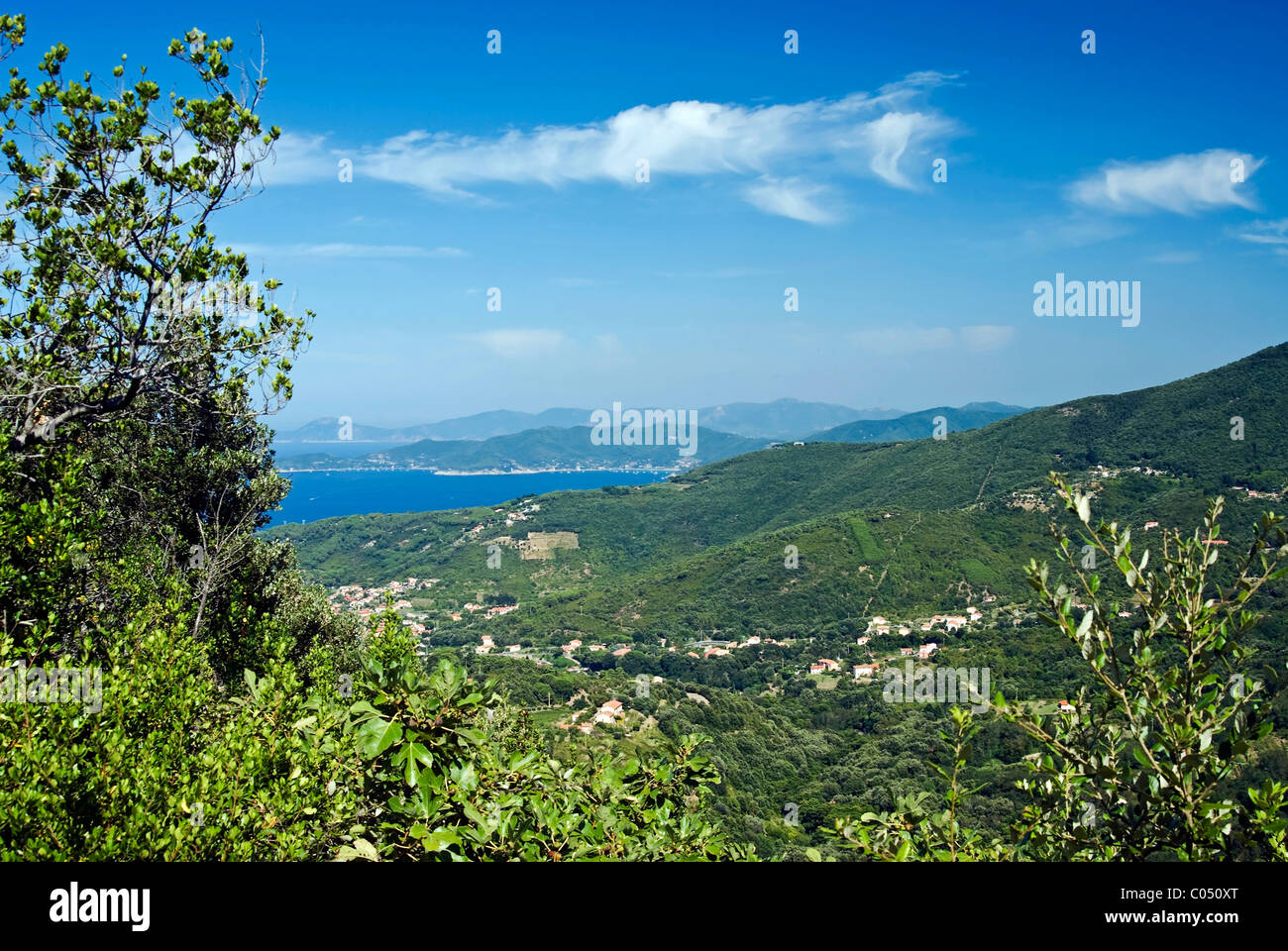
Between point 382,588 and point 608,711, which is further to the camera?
point 382,588

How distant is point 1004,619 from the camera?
56125 millimetres

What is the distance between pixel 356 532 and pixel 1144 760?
385ft

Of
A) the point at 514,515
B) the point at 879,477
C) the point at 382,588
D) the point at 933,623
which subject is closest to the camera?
the point at 933,623

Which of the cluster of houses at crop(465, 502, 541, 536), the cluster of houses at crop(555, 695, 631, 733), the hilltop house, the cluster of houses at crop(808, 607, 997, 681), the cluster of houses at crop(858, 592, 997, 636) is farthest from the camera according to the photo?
the cluster of houses at crop(465, 502, 541, 536)

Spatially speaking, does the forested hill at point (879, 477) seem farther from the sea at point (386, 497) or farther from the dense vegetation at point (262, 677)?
the dense vegetation at point (262, 677)

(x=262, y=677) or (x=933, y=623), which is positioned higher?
(x=262, y=677)

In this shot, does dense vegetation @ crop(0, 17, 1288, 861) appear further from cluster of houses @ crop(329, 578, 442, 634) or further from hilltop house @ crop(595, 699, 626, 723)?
cluster of houses @ crop(329, 578, 442, 634)

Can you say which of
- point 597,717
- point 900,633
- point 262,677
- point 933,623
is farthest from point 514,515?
point 262,677

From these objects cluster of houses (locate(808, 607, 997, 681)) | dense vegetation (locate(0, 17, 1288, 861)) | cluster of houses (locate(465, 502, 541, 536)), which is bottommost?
cluster of houses (locate(808, 607, 997, 681))

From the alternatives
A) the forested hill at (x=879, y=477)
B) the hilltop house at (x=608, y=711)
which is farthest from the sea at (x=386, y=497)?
the hilltop house at (x=608, y=711)

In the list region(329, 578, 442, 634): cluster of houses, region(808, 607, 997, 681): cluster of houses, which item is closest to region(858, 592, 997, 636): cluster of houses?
region(808, 607, 997, 681): cluster of houses

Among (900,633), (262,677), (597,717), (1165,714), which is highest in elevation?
(1165,714)

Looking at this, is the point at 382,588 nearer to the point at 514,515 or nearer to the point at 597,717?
the point at 514,515

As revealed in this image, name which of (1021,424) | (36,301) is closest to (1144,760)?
(36,301)
